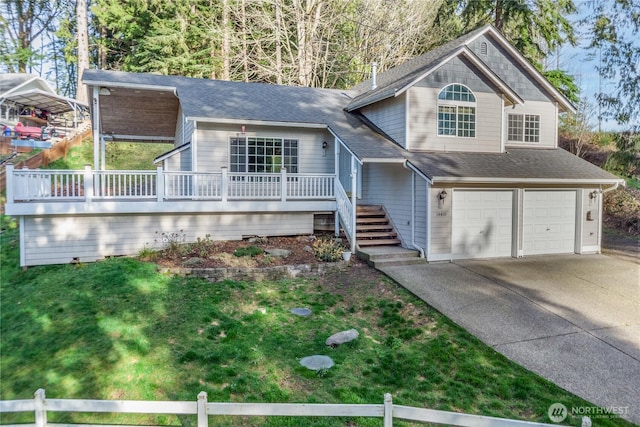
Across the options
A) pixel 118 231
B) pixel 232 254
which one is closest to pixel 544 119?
pixel 232 254

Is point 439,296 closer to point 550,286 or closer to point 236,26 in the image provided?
point 550,286

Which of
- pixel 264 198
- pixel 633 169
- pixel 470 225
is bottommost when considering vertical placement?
pixel 470 225

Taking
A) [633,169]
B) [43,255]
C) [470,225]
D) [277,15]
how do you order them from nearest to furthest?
1. [43,255]
2. [470,225]
3. [633,169]
4. [277,15]

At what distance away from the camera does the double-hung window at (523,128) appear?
13633mm

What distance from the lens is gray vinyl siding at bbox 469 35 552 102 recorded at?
13.7 meters

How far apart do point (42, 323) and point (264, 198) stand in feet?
19.9

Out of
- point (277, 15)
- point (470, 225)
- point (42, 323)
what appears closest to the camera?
point (42, 323)

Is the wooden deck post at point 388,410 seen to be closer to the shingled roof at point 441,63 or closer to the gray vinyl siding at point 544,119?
the shingled roof at point 441,63

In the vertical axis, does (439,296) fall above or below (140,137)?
below

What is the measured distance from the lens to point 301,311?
24.0 feet

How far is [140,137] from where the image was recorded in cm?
1638

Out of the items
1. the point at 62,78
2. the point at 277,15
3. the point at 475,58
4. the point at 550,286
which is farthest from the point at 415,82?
the point at 62,78

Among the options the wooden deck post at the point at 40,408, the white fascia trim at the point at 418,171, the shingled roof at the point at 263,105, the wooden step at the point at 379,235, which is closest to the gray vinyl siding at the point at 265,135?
the shingled roof at the point at 263,105

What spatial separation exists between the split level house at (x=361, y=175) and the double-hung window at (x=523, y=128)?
51 mm
